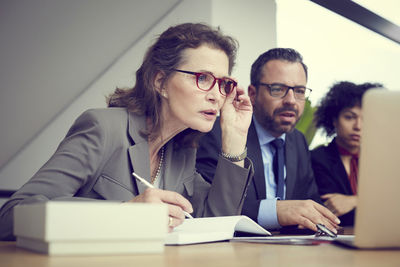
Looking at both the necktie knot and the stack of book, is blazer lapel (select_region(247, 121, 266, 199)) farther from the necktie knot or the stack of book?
the stack of book

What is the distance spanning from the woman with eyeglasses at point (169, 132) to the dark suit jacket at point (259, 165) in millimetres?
379

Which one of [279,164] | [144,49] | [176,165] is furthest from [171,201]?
[144,49]

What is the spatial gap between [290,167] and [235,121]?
716 mm

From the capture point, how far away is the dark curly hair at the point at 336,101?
3.62 m

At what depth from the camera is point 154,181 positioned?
1.91m

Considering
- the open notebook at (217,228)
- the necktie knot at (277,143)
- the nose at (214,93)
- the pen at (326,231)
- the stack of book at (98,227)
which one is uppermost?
the nose at (214,93)

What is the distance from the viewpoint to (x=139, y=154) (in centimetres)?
174

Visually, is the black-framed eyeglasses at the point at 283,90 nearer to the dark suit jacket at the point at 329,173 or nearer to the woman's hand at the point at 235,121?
the dark suit jacket at the point at 329,173

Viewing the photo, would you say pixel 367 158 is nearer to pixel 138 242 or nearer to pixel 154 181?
pixel 138 242

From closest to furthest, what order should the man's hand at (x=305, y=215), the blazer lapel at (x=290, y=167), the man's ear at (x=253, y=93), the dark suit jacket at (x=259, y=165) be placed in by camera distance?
the man's hand at (x=305, y=215), the dark suit jacket at (x=259, y=165), the blazer lapel at (x=290, y=167), the man's ear at (x=253, y=93)

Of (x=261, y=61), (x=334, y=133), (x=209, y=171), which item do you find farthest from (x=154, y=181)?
(x=334, y=133)

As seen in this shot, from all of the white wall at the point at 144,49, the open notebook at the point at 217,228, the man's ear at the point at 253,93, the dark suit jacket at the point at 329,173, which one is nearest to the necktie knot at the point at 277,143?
the man's ear at the point at 253,93

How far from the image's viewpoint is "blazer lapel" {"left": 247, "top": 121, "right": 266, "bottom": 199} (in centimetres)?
248

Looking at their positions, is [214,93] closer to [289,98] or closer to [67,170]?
[67,170]
